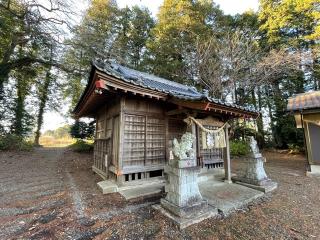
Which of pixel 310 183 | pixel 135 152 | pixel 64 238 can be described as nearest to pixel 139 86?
Answer: pixel 135 152

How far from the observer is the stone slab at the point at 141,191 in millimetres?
4770

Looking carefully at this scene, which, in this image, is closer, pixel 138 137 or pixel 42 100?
pixel 138 137

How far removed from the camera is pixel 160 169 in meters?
6.14

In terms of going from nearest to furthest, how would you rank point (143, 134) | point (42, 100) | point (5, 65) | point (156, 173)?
1. point (143, 134)
2. point (156, 173)
3. point (5, 65)
4. point (42, 100)

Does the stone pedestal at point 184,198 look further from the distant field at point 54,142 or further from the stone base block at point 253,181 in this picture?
the distant field at point 54,142

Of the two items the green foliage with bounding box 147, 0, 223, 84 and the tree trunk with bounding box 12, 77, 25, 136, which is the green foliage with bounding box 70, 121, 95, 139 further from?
the green foliage with bounding box 147, 0, 223, 84

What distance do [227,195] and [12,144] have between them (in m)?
13.6

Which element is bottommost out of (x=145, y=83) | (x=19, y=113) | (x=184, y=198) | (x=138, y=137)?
(x=184, y=198)

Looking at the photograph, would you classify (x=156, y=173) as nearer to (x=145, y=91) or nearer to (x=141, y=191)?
(x=141, y=191)

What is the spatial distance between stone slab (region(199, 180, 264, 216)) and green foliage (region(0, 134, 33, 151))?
12.3 metres

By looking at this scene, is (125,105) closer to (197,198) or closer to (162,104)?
(162,104)

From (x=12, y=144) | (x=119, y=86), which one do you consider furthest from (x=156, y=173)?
(x=12, y=144)

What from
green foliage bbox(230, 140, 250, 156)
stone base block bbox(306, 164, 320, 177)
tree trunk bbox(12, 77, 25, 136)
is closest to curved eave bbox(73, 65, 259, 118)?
stone base block bbox(306, 164, 320, 177)

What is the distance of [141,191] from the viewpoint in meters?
5.08
